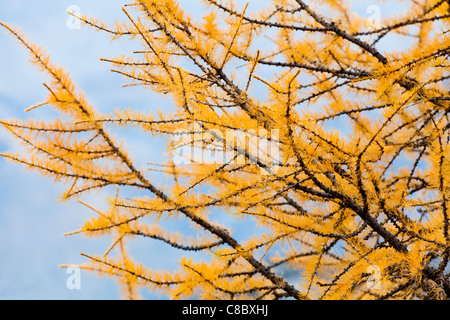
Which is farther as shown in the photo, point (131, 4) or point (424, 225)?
point (424, 225)

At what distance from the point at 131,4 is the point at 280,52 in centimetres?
110

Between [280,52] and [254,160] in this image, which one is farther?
[280,52]

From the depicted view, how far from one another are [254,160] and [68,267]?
47.7 inches

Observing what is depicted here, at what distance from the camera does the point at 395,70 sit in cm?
179

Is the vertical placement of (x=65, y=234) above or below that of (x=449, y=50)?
below

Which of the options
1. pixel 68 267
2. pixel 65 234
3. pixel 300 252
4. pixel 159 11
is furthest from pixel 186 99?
pixel 300 252

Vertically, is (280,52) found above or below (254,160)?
above

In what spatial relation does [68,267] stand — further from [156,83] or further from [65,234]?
[156,83]

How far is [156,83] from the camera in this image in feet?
5.78

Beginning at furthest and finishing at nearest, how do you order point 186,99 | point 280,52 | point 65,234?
point 280,52
point 65,234
point 186,99

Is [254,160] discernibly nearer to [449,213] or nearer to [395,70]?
[395,70]

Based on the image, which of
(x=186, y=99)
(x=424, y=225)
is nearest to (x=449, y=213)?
(x=424, y=225)

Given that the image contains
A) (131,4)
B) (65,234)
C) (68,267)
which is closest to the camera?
(131,4)

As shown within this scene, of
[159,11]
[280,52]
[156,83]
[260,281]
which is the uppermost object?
[280,52]
